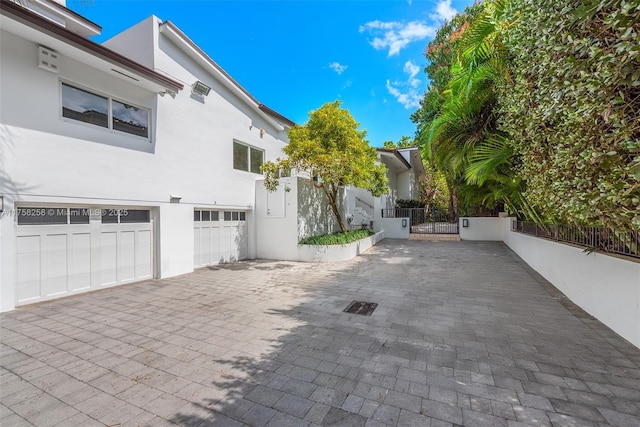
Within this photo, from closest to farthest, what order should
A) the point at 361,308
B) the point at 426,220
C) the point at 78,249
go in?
1. the point at 361,308
2. the point at 78,249
3. the point at 426,220

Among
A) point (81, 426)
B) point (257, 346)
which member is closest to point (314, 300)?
point (257, 346)

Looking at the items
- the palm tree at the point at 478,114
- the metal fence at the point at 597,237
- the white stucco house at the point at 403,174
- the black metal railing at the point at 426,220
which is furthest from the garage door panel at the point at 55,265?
the white stucco house at the point at 403,174

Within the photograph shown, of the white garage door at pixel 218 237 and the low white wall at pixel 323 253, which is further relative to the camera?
the low white wall at pixel 323 253

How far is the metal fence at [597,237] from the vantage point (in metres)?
3.62

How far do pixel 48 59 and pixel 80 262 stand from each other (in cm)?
447

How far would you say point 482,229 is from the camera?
15656 millimetres

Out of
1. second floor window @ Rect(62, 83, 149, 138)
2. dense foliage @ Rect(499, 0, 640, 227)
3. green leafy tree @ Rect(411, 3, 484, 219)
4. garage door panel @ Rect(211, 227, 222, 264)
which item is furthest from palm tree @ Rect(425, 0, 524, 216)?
second floor window @ Rect(62, 83, 149, 138)

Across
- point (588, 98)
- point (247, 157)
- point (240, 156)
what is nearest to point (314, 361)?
point (588, 98)

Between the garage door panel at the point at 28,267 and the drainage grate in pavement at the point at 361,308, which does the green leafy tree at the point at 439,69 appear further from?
the garage door panel at the point at 28,267

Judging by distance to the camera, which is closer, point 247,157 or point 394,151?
point 247,157

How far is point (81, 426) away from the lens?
95.7 inches

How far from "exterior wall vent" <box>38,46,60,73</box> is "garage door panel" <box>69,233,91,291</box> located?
11.9 feet

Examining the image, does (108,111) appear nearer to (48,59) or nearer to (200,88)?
(48,59)

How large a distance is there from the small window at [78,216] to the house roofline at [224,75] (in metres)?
5.87
